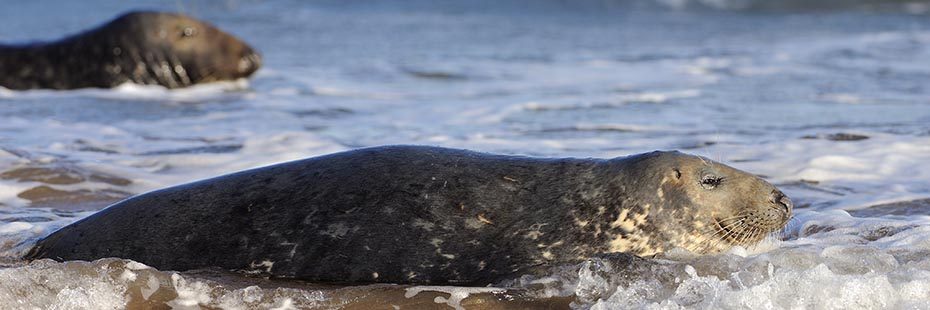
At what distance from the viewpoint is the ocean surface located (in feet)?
13.9

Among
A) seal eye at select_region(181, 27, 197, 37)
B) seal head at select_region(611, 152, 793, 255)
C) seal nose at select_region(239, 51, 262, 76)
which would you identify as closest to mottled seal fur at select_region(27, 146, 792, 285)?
seal head at select_region(611, 152, 793, 255)

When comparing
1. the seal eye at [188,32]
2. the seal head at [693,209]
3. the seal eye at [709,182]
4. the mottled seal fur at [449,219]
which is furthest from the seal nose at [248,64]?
the seal eye at [709,182]

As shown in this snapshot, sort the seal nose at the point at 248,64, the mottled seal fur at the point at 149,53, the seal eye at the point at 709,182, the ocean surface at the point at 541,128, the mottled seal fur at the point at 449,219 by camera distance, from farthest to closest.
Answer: the seal nose at the point at 248,64, the mottled seal fur at the point at 149,53, the seal eye at the point at 709,182, the mottled seal fur at the point at 449,219, the ocean surface at the point at 541,128

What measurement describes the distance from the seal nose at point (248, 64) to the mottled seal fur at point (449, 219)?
268 inches

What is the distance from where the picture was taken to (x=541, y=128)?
855cm

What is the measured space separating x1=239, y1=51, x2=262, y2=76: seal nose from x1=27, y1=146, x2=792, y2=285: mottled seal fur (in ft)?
22.3

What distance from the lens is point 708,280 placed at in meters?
4.16

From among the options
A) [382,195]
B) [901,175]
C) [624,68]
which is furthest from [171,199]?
[624,68]

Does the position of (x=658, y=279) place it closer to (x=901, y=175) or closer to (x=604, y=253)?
(x=604, y=253)

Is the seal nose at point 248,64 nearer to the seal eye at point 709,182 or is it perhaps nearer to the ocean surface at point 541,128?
the ocean surface at point 541,128

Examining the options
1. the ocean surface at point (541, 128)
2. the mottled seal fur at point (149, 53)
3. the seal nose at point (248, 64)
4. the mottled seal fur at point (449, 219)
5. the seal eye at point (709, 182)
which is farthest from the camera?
the seal nose at point (248, 64)

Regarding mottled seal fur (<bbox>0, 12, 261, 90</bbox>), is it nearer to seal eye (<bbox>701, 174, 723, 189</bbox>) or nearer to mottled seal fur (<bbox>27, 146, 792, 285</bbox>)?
mottled seal fur (<bbox>27, 146, 792, 285</bbox>)

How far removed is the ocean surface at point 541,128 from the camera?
4.25 metres

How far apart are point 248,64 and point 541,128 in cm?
376
